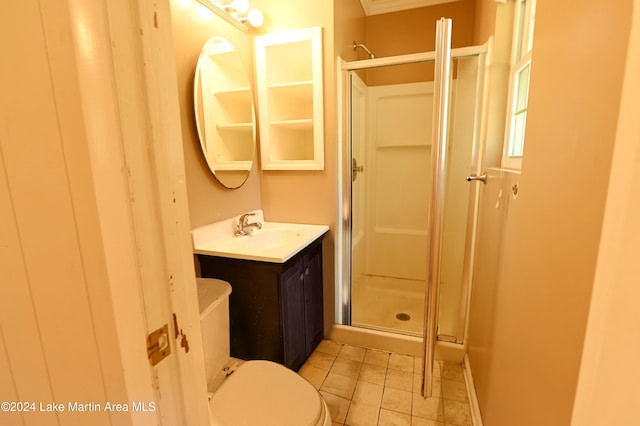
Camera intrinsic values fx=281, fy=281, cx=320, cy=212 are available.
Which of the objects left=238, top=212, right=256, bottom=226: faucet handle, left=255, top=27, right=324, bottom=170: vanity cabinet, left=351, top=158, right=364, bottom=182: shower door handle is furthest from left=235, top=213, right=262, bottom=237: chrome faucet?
left=351, top=158, right=364, bottom=182: shower door handle

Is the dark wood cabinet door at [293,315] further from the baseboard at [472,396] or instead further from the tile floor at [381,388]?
the baseboard at [472,396]

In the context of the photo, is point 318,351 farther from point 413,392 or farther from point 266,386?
point 266,386

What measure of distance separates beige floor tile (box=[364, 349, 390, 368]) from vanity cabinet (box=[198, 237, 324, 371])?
0.48m

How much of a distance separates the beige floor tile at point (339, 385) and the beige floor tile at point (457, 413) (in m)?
0.49

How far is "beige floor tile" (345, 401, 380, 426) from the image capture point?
1398mm

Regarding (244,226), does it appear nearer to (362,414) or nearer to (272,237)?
(272,237)

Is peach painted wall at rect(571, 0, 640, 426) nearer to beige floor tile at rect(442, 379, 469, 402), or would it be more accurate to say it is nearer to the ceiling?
beige floor tile at rect(442, 379, 469, 402)

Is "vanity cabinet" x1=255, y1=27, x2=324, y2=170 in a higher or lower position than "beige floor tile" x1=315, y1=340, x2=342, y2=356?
higher

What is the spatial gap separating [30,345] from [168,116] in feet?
1.56

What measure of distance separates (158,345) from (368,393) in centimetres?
150

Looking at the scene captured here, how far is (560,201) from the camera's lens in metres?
0.59

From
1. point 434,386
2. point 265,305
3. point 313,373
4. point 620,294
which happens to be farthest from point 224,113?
point 434,386

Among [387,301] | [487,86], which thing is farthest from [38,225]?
[387,301]

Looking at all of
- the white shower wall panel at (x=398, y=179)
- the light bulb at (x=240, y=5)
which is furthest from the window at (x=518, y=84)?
the light bulb at (x=240, y=5)
